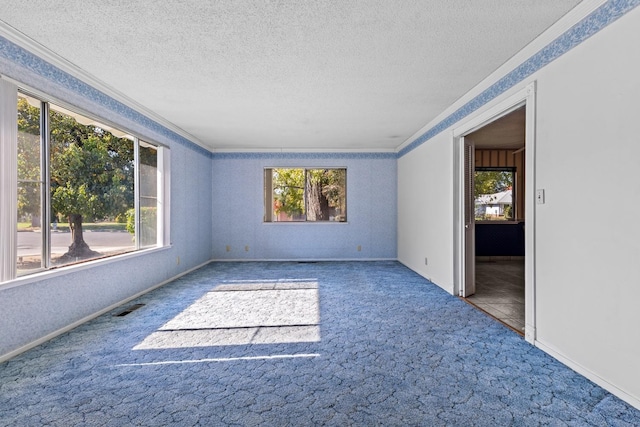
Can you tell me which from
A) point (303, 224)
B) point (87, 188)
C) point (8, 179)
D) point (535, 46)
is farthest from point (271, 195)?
point (535, 46)

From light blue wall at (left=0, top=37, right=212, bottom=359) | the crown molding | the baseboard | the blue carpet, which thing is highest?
the crown molding

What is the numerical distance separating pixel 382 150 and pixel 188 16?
5226mm

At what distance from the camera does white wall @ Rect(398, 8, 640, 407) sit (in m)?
1.82

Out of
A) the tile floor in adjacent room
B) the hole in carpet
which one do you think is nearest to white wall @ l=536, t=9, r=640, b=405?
the tile floor in adjacent room

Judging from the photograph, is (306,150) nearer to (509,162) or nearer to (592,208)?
(509,162)

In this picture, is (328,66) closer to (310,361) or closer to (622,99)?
(622,99)

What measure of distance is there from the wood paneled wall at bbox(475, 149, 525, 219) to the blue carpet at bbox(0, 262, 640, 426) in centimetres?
470

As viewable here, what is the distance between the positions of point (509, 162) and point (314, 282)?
17.3 feet

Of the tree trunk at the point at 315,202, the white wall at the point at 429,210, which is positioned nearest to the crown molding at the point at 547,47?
the white wall at the point at 429,210

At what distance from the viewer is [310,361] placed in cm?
235

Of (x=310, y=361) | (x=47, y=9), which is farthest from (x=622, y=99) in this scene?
(x=47, y=9)

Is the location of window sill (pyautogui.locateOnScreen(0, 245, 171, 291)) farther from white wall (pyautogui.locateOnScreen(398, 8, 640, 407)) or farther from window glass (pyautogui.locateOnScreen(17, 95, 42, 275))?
white wall (pyautogui.locateOnScreen(398, 8, 640, 407))

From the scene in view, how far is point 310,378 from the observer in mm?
2121

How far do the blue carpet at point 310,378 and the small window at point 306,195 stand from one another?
12.7ft
